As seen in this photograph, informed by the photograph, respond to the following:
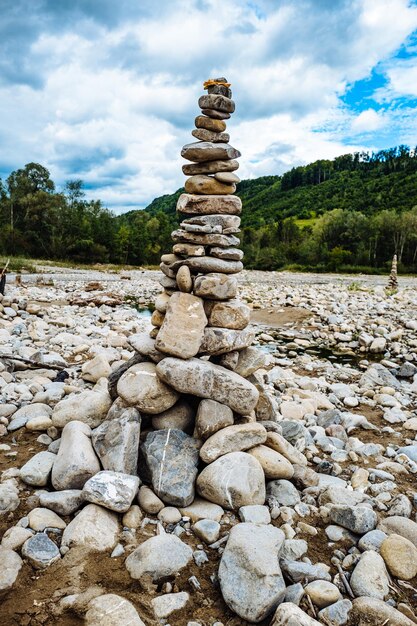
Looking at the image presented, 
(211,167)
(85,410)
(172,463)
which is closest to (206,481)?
(172,463)

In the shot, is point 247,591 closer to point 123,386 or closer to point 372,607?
point 372,607

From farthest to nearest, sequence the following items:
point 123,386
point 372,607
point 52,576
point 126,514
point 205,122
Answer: point 205,122 < point 123,386 < point 126,514 < point 52,576 < point 372,607

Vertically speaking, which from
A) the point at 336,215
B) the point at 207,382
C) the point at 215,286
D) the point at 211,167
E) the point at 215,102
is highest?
the point at 336,215

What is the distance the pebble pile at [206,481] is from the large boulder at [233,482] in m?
0.02

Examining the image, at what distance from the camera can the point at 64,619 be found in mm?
3207

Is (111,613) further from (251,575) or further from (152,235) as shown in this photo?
(152,235)

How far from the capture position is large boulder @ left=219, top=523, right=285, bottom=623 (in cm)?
336

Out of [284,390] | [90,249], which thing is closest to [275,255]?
[90,249]

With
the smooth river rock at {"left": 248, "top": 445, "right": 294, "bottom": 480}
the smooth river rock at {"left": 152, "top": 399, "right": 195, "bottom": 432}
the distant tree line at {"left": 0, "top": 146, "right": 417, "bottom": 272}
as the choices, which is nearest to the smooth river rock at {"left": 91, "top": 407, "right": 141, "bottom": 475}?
the smooth river rock at {"left": 152, "top": 399, "right": 195, "bottom": 432}

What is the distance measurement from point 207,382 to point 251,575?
7.43 feet

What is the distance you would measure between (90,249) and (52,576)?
6239 cm

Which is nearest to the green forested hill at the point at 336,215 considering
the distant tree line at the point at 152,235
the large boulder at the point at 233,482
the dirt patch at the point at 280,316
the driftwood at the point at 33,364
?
the distant tree line at the point at 152,235

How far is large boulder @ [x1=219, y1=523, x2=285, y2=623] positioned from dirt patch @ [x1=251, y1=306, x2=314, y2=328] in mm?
15346

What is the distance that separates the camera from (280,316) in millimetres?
21000
